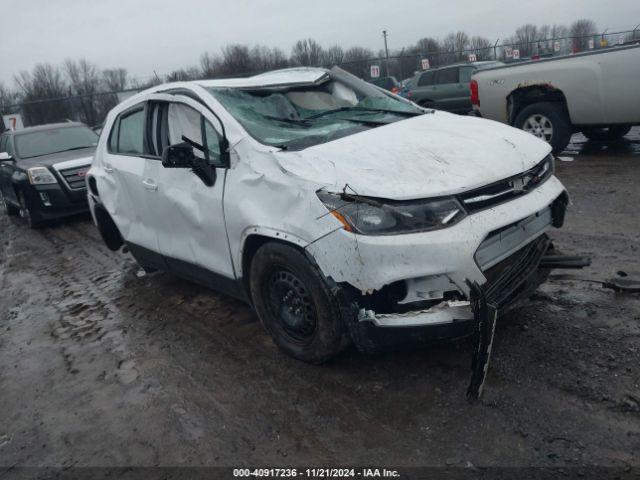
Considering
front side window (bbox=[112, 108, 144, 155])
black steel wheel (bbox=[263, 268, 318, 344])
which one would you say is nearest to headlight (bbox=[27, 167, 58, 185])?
front side window (bbox=[112, 108, 144, 155])

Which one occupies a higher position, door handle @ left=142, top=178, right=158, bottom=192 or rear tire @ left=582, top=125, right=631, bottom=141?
door handle @ left=142, top=178, right=158, bottom=192

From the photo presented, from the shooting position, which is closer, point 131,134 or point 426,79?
point 131,134

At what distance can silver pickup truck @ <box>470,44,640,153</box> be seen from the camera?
24.5 ft

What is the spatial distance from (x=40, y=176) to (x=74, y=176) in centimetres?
54

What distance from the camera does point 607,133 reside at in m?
9.64

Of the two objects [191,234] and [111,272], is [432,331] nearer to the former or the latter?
[191,234]

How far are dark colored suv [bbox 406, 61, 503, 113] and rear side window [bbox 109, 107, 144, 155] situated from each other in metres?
12.7

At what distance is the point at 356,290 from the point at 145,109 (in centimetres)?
278

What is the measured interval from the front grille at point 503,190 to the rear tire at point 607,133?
702 cm

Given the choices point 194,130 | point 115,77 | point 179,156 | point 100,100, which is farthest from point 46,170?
point 115,77

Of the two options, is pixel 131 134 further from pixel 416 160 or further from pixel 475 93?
pixel 475 93

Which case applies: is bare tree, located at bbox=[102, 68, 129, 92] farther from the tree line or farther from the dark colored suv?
the dark colored suv

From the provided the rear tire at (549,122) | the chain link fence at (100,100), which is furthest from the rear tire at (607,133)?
the chain link fence at (100,100)

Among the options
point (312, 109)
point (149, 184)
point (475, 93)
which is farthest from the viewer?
point (475, 93)
